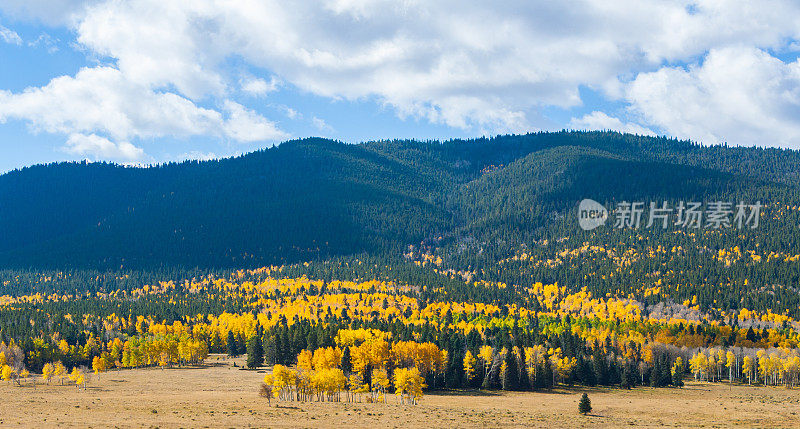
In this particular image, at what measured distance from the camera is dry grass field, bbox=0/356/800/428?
89.1m

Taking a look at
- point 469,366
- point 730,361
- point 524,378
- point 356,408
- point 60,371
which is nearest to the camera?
point 356,408

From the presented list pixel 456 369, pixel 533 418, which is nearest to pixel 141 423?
pixel 533 418

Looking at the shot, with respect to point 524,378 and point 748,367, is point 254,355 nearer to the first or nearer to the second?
point 524,378

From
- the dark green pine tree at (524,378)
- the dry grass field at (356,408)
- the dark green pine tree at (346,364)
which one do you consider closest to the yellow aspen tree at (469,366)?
the dry grass field at (356,408)

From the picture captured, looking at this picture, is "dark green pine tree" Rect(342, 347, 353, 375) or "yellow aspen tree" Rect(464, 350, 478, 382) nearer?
"dark green pine tree" Rect(342, 347, 353, 375)

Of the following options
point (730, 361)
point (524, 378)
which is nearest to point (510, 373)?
point (524, 378)

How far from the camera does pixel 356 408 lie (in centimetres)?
10394

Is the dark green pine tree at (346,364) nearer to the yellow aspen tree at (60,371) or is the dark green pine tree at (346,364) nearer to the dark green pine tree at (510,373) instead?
the dark green pine tree at (510,373)

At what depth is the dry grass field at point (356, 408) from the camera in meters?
89.1

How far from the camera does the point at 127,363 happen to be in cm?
17338

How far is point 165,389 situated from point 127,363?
179 feet

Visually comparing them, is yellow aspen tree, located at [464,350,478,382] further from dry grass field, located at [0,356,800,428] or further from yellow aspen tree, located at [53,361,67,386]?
yellow aspen tree, located at [53,361,67,386]

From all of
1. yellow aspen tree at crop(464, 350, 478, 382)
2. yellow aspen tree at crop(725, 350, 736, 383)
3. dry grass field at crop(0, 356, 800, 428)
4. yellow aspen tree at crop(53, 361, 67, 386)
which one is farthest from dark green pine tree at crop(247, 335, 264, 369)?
yellow aspen tree at crop(725, 350, 736, 383)

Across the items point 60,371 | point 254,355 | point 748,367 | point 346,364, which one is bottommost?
point 60,371
